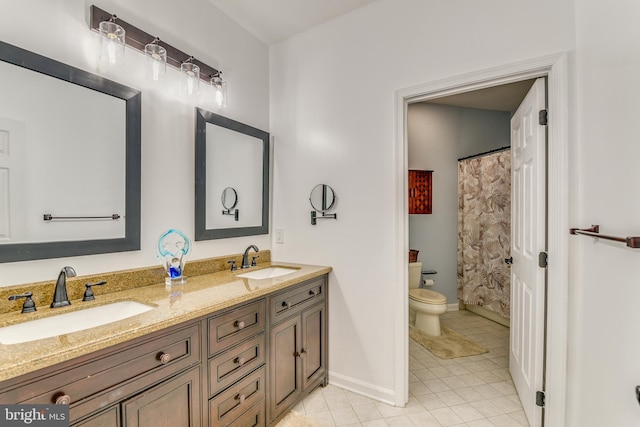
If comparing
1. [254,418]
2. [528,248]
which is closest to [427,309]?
[528,248]

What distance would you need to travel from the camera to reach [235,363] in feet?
4.96

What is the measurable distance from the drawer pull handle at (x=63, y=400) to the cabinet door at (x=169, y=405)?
0.61 ft

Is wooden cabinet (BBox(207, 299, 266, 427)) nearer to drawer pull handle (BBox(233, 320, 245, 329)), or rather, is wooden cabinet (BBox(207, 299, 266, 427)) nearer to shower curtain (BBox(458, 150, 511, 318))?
drawer pull handle (BBox(233, 320, 245, 329))

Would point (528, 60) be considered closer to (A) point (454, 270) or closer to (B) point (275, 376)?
(B) point (275, 376)

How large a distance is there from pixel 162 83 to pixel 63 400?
1623 millimetres

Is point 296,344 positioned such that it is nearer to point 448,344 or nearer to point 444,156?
point 448,344

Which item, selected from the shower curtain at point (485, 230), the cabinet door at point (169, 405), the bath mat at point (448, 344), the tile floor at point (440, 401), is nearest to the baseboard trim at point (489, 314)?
the shower curtain at point (485, 230)

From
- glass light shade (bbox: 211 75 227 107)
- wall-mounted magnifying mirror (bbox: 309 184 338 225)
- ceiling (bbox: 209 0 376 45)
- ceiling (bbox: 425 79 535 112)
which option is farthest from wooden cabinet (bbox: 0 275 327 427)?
ceiling (bbox: 425 79 535 112)

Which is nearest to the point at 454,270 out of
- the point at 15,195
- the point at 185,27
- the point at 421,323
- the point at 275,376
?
the point at 421,323

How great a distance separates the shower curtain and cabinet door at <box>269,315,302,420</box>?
99.3 inches

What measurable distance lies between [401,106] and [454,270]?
2636 mm

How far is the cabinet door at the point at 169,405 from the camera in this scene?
1088 millimetres

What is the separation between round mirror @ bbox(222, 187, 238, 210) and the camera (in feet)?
7.18

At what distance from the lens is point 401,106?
6.70ft
